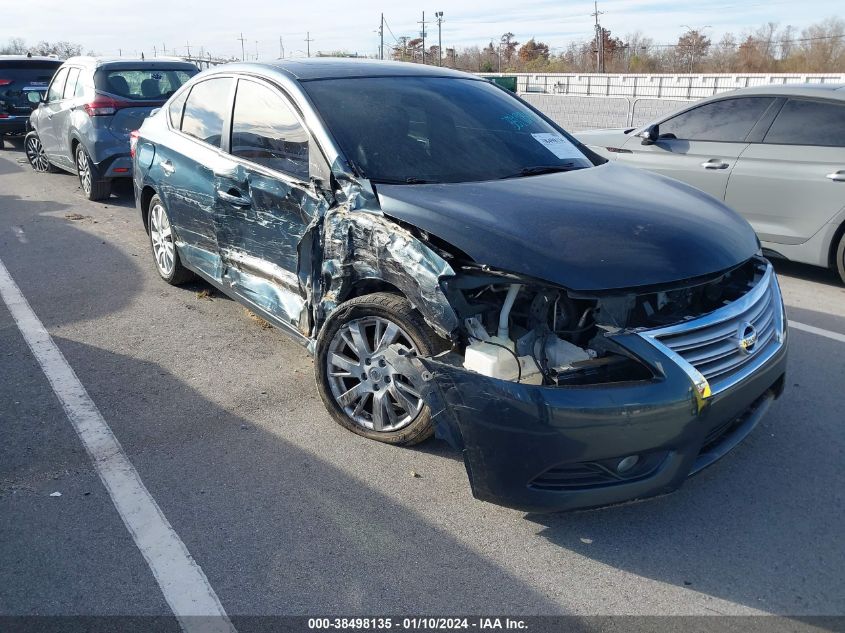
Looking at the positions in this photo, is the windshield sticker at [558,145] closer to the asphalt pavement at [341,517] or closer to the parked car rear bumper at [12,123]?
the asphalt pavement at [341,517]

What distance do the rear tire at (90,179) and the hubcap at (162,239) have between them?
13.1 ft

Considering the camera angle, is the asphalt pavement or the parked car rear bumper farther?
the parked car rear bumper

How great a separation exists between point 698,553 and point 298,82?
3.20m

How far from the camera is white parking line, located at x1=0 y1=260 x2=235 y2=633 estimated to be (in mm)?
2604

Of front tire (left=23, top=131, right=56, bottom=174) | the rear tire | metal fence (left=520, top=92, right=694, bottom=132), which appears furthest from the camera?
metal fence (left=520, top=92, right=694, bottom=132)

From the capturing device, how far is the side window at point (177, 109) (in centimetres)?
545

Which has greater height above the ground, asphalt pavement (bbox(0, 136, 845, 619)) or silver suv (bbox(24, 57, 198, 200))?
silver suv (bbox(24, 57, 198, 200))

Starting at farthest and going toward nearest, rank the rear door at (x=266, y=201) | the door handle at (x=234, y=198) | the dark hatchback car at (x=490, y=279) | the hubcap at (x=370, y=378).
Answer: the door handle at (x=234, y=198) → the rear door at (x=266, y=201) → the hubcap at (x=370, y=378) → the dark hatchback car at (x=490, y=279)

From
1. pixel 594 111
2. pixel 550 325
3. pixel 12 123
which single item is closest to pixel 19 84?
pixel 12 123

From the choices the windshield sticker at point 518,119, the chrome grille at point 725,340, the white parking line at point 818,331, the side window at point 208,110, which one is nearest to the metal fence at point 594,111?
the white parking line at point 818,331

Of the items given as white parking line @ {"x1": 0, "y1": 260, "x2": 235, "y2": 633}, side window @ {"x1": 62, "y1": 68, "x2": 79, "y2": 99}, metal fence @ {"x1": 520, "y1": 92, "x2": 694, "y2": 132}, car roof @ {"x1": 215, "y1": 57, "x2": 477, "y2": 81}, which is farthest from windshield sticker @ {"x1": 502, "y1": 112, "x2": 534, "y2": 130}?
metal fence @ {"x1": 520, "y1": 92, "x2": 694, "y2": 132}

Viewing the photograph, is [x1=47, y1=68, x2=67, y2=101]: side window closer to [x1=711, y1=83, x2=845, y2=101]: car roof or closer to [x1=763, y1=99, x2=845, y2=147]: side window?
[x1=711, y1=83, x2=845, y2=101]: car roof

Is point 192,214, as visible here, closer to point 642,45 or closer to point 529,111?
point 529,111

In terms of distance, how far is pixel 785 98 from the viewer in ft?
21.1
